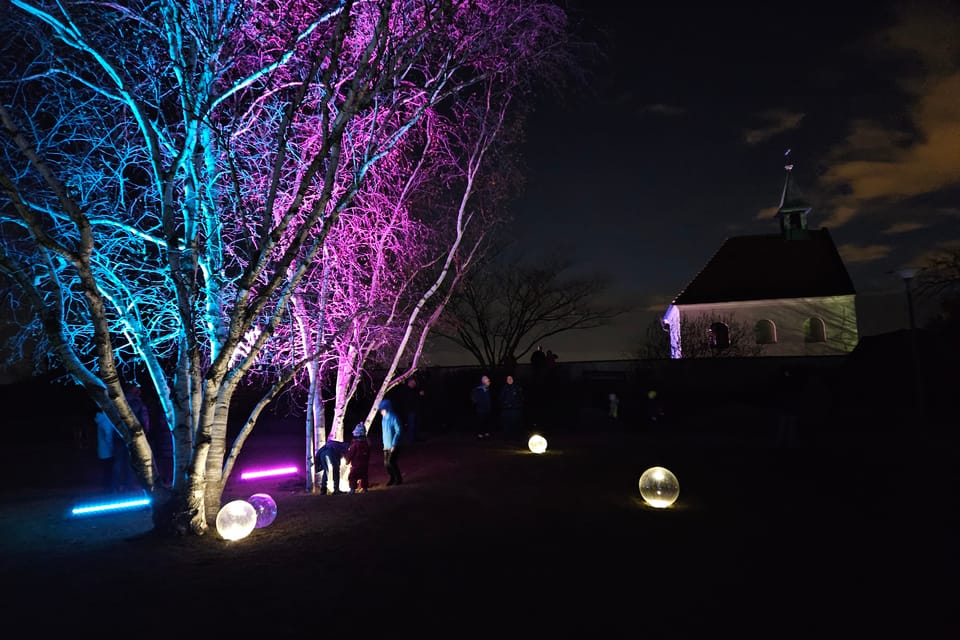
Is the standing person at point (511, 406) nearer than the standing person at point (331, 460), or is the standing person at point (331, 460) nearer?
the standing person at point (331, 460)

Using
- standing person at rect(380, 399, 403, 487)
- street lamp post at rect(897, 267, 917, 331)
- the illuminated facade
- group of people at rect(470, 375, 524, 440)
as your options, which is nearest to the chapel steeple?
the illuminated facade

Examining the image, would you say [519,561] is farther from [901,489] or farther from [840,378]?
[840,378]

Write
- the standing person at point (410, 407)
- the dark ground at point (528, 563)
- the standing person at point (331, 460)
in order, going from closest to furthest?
the dark ground at point (528, 563)
the standing person at point (331, 460)
the standing person at point (410, 407)

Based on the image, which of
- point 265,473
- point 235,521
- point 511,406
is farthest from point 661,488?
point 511,406

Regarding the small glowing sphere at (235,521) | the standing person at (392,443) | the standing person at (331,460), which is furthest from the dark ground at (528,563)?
the standing person at (331,460)

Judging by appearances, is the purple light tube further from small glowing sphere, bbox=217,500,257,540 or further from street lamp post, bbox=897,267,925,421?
street lamp post, bbox=897,267,925,421

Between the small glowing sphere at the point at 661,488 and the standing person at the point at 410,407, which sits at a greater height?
the standing person at the point at 410,407

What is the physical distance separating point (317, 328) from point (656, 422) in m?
14.3

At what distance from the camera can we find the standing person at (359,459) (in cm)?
1093

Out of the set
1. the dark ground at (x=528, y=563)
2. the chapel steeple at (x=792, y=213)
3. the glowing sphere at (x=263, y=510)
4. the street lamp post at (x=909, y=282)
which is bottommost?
the dark ground at (x=528, y=563)

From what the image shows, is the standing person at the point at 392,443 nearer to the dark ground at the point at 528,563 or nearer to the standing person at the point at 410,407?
the dark ground at the point at 528,563

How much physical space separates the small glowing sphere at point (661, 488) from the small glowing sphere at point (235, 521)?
5.19 meters

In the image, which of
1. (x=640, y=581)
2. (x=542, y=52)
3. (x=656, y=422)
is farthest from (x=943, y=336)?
(x=640, y=581)

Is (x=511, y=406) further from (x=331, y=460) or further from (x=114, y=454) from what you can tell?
(x=114, y=454)
